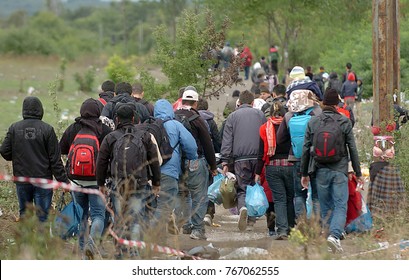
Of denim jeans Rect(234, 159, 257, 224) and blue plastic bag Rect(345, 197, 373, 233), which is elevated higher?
→ denim jeans Rect(234, 159, 257, 224)

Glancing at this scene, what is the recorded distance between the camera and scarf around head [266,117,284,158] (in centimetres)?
1162

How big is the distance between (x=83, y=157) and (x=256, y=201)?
265 cm

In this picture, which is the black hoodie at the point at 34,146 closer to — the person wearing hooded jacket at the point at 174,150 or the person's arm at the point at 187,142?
the person wearing hooded jacket at the point at 174,150

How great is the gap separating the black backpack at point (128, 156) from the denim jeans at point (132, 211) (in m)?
0.18

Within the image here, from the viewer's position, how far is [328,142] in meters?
10.5

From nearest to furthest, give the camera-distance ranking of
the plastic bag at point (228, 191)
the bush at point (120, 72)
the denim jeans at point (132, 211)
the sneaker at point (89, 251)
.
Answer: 1. the denim jeans at point (132, 211)
2. the sneaker at point (89, 251)
3. the plastic bag at point (228, 191)
4. the bush at point (120, 72)

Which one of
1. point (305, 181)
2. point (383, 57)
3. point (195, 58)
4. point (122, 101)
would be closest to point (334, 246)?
point (305, 181)

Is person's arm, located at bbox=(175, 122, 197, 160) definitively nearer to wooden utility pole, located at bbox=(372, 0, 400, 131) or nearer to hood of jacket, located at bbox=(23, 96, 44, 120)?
hood of jacket, located at bbox=(23, 96, 44, 120)

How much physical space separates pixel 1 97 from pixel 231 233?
29.2 m

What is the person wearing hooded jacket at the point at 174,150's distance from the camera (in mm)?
11203

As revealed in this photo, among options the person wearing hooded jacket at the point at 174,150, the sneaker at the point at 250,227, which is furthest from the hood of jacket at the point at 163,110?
the sneaker at the point at 250,227

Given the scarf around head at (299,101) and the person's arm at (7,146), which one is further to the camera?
the scarf around head at (299,101)

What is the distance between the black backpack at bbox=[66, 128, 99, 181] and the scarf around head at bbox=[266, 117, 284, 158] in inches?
86.2

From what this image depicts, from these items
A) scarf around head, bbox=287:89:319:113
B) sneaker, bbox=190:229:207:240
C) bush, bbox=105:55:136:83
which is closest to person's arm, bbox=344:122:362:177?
scarf around head, bbox=287:89:319:113
